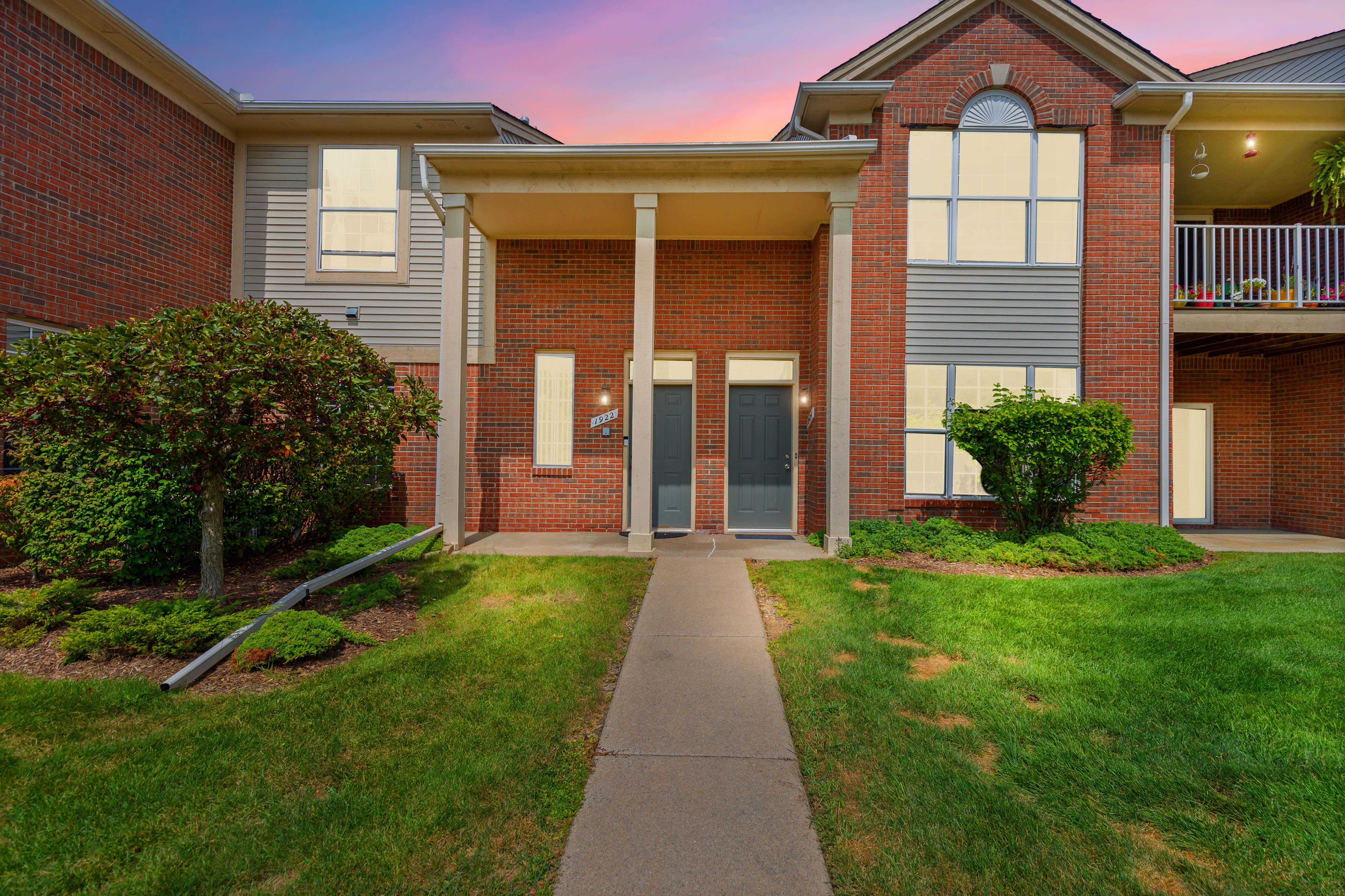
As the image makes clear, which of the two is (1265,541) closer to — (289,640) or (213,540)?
(289,640)

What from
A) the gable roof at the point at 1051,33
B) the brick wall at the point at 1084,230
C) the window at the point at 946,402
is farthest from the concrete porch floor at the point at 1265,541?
the gable roof at the point at 1051,33

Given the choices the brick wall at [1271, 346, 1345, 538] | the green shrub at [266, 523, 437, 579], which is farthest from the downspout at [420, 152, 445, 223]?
the brick wall at [1271, 346, 1345, 538]

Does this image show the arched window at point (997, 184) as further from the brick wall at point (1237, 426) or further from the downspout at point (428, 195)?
the downspout at point (428, 195)

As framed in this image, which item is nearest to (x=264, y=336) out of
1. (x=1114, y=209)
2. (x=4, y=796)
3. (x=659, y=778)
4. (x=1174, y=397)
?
(x=4, y=796)

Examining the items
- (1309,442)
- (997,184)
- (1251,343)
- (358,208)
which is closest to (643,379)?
(358,208)

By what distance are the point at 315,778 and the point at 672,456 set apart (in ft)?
21.0

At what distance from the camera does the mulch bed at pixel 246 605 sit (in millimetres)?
3689

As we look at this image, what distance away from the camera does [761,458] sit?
860 centimetres

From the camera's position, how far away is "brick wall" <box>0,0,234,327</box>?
19.6ft

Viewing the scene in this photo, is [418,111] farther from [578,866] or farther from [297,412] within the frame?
[578,866]

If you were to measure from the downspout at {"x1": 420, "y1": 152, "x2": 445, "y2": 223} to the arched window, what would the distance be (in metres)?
6.17

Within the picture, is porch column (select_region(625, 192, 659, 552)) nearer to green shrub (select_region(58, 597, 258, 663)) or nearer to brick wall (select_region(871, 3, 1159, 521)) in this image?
brick wall (select_region(871, 3, 1159, 521))

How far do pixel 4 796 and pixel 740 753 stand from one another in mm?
3192

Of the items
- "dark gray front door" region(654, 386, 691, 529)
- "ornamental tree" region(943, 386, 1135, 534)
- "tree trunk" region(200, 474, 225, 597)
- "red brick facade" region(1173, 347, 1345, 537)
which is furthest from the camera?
"red brick facade" region(1173, 347, 1345, 537)
